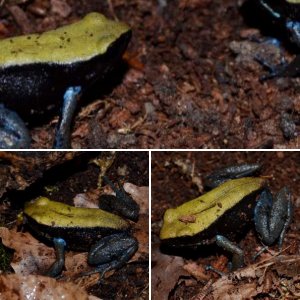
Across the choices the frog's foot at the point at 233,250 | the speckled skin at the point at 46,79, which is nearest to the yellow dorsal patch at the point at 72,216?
the frog's foot at the point at 233,250

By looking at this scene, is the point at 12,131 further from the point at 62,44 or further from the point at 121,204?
the point at 121,204

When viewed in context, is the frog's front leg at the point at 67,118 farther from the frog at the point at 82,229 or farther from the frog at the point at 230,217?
the frog at the point at 230,217

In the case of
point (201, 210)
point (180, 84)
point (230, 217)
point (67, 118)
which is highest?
point (67, 118)

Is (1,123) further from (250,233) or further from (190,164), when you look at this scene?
(250,233)

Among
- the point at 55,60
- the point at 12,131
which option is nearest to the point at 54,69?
the point at 55,60

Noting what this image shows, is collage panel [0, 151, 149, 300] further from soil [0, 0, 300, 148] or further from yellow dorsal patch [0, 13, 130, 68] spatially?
yellow dorsal patch [0, 13, 130, 68]

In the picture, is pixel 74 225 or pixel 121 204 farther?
pixel 74 225

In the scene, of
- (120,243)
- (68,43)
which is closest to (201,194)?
(120,243)

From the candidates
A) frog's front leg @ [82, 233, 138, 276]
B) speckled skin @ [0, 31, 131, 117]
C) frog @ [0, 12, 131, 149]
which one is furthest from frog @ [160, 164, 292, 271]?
speckled skin @ [0, 31, 131, 117]
